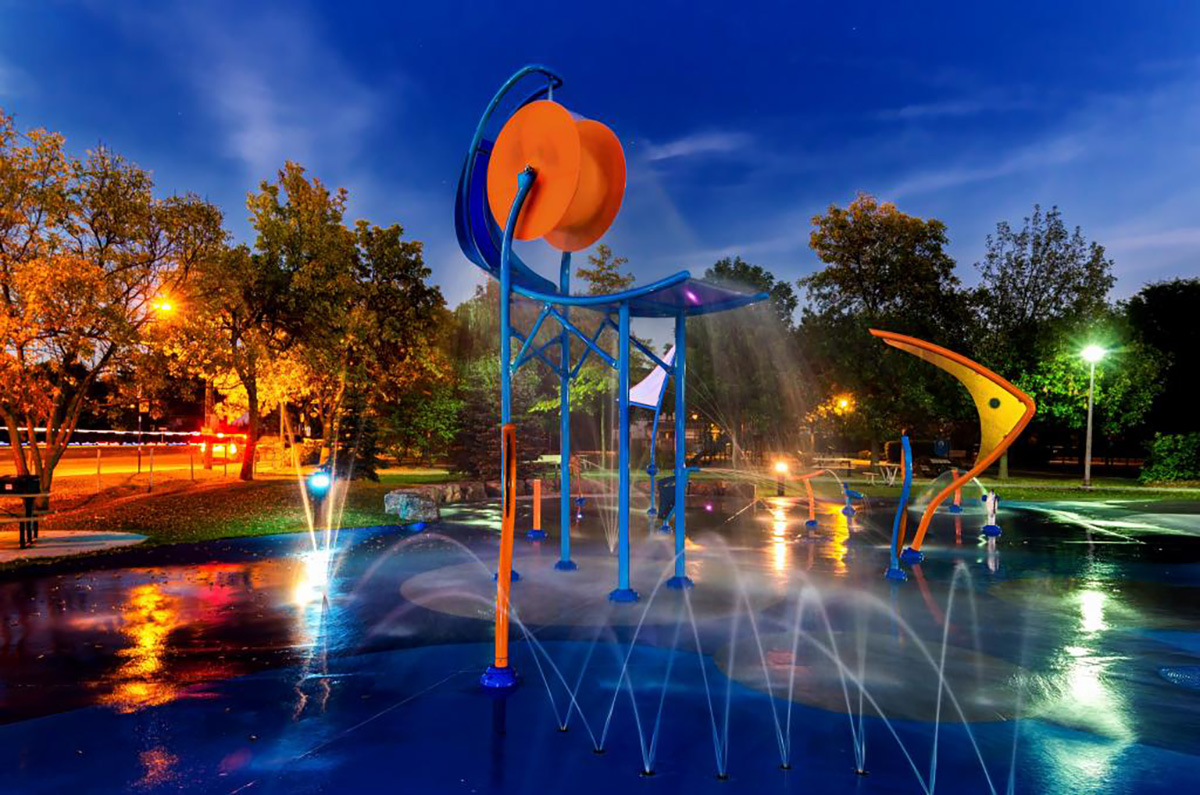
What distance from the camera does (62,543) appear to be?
45.9 feet

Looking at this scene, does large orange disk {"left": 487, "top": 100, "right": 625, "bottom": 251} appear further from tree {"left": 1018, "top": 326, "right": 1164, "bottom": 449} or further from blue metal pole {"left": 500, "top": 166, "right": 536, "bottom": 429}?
tree {"left": 1018, "top": 326, "right": 1164, "bottom": 449}

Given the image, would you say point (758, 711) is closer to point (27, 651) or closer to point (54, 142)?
point (27, 651)

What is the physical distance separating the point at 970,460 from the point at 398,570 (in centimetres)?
4243

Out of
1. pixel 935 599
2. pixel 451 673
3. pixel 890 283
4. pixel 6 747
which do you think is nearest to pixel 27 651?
pixel 6 747

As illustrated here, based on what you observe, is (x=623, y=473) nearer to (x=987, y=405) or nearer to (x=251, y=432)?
(x=987, y=405)

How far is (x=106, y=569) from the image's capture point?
12.0 meters

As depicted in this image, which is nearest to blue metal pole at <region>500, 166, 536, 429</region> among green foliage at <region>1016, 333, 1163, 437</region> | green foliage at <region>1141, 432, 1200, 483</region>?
green foliage at <region>1016, 333, 1163, 437</region>

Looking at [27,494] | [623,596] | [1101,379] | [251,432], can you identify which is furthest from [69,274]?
[1101,379]

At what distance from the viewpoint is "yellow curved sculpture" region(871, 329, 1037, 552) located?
12.8 meters

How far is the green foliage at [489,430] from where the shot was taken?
1059 inches

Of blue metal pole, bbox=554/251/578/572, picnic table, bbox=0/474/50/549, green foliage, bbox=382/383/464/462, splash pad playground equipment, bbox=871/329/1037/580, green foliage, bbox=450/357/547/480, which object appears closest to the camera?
blue metal pole, bbox=554/251/578/572

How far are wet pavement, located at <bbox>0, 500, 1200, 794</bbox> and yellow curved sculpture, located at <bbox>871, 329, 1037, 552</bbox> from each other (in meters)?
1.82

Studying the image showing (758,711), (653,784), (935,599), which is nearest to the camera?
(653,784)

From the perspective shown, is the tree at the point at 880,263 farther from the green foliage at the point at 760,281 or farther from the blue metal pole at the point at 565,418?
the blue metal pole at the point at 565,418
